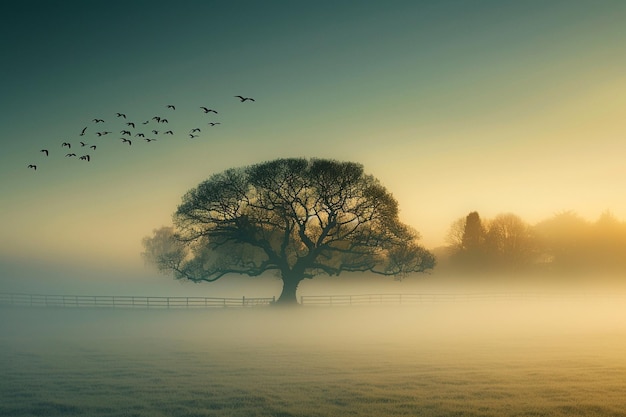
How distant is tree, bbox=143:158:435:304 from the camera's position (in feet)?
160

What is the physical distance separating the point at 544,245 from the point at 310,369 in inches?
2875

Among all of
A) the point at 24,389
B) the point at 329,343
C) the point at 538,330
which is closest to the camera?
the point at 24,389

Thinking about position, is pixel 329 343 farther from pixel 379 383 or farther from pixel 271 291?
pixel 271 291

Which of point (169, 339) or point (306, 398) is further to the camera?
point (169, 339)

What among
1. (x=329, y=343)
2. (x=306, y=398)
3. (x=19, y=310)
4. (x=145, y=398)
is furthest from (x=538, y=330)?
(x=19, y=310)

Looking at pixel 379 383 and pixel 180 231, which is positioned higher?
pixel 180 231

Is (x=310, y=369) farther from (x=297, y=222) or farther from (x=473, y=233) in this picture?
(x=473, y=233)

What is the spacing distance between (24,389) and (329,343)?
16.2 meters

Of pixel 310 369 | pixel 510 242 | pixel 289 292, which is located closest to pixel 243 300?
pixel 289 292

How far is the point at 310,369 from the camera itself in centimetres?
2023

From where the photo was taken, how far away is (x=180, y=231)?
5053 cm

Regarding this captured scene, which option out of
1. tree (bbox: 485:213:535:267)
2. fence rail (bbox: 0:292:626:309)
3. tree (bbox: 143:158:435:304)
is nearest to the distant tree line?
tree (bbox: 485:213:535:267)

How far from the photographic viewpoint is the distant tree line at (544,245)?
3228 inches

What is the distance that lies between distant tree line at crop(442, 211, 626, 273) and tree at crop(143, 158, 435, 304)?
35.3 meters
